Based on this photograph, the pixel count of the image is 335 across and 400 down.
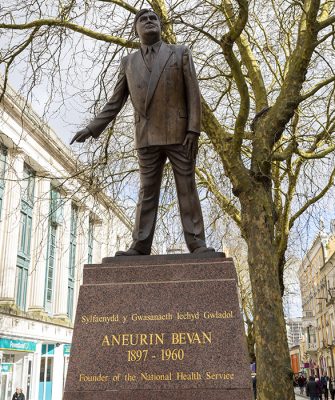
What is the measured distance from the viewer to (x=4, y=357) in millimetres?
25969

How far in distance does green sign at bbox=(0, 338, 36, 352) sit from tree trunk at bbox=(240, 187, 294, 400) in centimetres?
1840

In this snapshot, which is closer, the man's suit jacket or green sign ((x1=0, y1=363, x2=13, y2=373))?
the man's suit jacket

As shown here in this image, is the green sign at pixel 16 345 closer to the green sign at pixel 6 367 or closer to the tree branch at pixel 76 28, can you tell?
the green sign at pixel 6 367

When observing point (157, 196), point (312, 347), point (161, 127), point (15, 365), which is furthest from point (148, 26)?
point (312, 347)

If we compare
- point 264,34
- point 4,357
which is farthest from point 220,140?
point 4,357

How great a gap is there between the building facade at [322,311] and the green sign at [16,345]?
28431 mm

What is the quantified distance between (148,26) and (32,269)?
76.9 ft

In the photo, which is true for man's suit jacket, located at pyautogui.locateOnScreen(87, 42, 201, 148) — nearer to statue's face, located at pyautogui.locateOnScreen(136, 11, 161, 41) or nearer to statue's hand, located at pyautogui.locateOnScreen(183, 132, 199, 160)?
statue's hand, located at pyautogui.locateOnScreen(183, 132, 199, 160)

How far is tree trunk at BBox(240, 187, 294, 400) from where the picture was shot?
956cm

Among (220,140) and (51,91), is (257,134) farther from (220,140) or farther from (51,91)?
(51,91)

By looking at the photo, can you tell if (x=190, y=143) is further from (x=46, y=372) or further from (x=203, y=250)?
(x=46, y=372)

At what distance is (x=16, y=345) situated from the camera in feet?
87.0

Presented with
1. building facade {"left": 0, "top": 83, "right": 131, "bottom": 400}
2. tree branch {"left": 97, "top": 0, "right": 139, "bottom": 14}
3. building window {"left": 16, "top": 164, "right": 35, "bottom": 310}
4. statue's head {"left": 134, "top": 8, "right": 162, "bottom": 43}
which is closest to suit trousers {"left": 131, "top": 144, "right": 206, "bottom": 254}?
statue's head {"left": 134, "top": 8, "right": 162, "bottom": 43}

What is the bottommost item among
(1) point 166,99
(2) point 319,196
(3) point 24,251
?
(1) point 166,99
